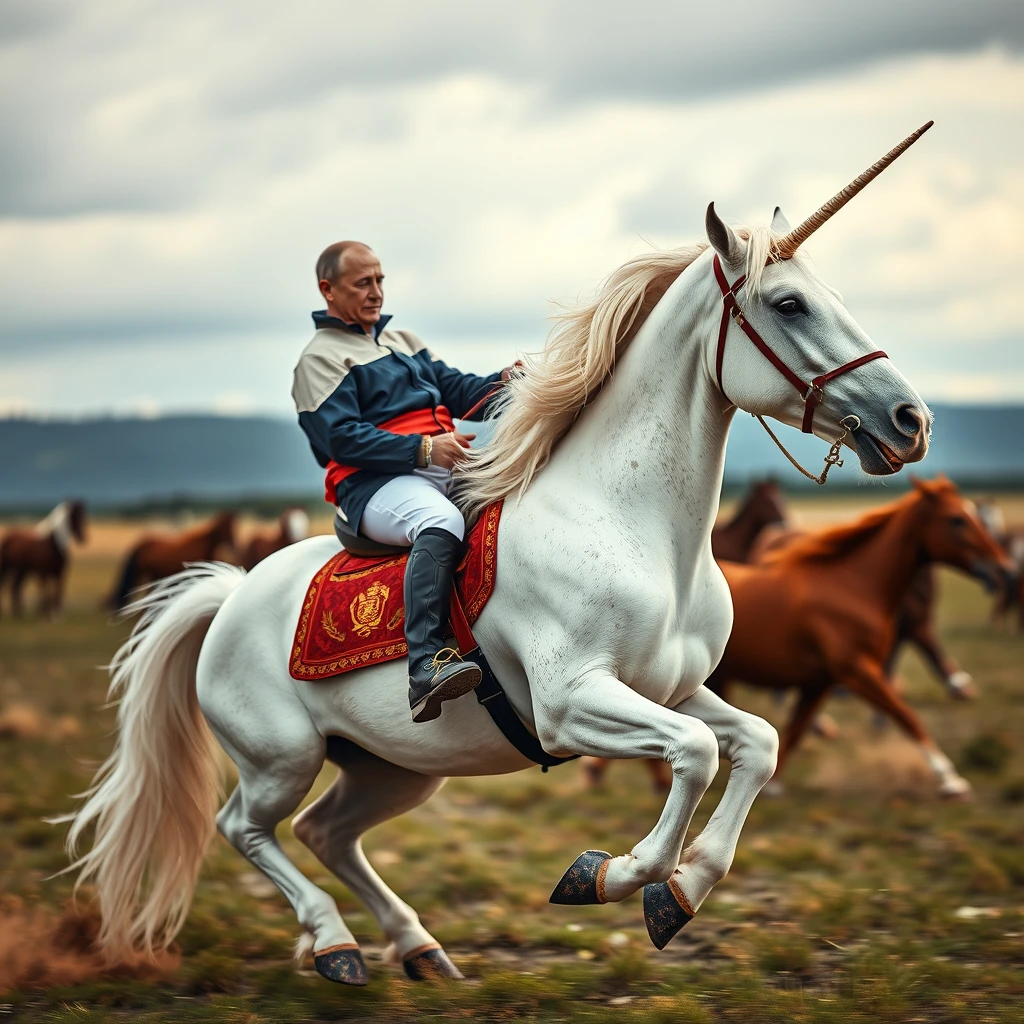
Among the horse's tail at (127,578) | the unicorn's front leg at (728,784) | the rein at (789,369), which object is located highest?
the rein at (789,369)

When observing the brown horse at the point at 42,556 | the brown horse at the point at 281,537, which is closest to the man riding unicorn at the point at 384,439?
the brown horse at the point at 281,537

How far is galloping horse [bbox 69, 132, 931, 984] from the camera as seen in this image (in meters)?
3.52

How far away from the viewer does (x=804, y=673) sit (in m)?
8.19

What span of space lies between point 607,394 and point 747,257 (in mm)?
651

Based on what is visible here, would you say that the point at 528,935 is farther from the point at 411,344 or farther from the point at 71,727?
the point at 71,727

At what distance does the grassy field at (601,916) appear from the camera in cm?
435

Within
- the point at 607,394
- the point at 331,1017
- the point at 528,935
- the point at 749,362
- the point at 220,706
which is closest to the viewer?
the point at 749,362

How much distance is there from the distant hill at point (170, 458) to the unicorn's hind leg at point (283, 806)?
34.0m

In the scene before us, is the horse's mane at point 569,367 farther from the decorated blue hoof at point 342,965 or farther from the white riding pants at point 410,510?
the decorated blue hoof at point 342,965

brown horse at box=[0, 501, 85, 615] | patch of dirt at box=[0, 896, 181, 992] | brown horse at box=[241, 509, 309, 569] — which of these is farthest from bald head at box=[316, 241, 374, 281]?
brown horse at box=[0, 501, 85, 615]

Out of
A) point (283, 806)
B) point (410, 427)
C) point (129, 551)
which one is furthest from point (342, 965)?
point (129, 551)

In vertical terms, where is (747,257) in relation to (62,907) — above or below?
above

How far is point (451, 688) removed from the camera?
146 inches

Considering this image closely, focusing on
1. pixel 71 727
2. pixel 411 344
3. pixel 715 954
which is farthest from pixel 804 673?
pixel 71 727
